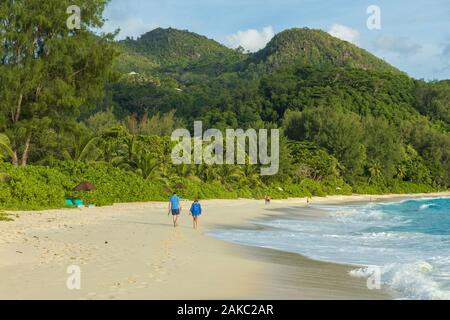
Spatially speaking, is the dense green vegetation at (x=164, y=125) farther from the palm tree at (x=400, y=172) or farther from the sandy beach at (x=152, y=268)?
the sandy beach at (x=152, y=268)

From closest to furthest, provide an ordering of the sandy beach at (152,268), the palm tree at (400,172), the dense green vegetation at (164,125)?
the sandy beach at (152,268), the dense green vegetation at (164,125), the palm tree at (400,172)

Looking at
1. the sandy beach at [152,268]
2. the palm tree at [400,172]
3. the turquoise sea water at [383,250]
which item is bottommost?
the turquoise sea water at [383,250]

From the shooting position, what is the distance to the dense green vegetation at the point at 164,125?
3469cm

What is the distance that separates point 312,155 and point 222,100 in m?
49.9

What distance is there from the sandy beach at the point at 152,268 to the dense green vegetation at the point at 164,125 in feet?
38.5

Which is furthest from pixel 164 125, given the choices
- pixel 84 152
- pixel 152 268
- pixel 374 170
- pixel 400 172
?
pixel 152 268

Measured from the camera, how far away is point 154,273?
1099cm

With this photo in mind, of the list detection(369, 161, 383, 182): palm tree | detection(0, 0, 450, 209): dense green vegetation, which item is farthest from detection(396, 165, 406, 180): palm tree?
detection(369, 161, 383, 182): palm tree

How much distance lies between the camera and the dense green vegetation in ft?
114

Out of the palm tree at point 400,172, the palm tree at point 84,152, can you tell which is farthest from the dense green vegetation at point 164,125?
the palm tree at point 400,172

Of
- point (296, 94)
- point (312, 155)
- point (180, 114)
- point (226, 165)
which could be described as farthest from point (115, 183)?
point (296, 94)

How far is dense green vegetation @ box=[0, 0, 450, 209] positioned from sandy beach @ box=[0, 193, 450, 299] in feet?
38.5
